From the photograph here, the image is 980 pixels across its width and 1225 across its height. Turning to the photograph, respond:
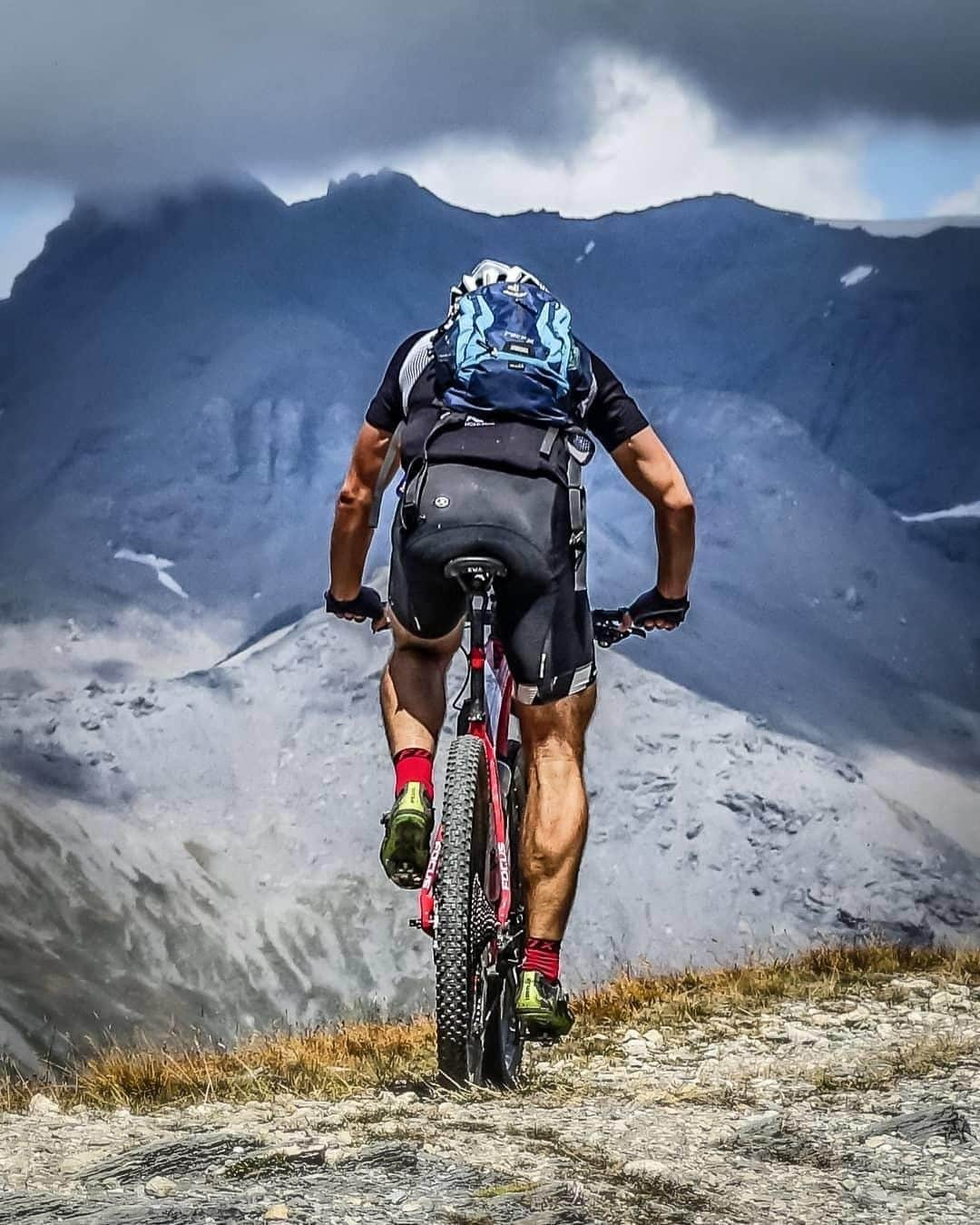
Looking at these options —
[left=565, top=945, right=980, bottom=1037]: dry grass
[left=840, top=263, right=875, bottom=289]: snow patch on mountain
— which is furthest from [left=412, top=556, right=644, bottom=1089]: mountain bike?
[left=840, top=263, right=875, bottom=289]: snow patch on mountain

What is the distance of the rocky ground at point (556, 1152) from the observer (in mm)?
2295

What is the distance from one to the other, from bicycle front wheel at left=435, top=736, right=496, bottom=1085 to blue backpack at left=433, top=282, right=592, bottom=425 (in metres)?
0.58

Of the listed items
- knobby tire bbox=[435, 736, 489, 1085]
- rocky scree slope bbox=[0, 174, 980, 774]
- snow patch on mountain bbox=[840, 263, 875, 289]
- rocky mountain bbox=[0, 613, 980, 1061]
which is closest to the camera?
knobby tire bbox=[435, 736, 489, 1085]

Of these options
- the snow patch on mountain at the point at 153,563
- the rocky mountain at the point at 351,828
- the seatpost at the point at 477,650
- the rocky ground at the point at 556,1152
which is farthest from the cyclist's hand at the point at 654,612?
the snow patch on mountain at the point at 153,563

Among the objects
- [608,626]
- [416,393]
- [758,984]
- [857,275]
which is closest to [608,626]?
[608,626]

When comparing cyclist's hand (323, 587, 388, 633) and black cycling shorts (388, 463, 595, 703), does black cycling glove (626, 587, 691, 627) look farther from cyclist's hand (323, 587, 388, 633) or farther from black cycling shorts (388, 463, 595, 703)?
cyclist's hand (323, 587, 388, 633)

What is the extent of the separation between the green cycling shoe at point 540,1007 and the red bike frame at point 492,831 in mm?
115

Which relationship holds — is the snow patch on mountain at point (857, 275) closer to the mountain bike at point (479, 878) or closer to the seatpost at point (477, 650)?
the mountain bike at point (479, 878)

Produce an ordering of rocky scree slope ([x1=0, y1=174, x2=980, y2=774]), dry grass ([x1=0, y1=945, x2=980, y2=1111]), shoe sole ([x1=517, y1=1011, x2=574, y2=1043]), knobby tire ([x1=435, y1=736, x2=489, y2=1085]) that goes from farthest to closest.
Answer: rocky scree slope ([x1=0, y1=174, x2=980, y2=774]) < dry grass ([x1=0, y1=945, x2=980, y2=1111]) < shoe sole ([x1=517, y1=1011, x2=574, y2=1043]) < knobby tire ([x1=435, y1=736, x2=489, y2=1085])

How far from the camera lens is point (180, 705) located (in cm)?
777

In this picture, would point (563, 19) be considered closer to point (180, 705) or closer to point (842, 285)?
point (842, 285)

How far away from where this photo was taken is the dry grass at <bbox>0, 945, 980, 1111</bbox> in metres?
3.35

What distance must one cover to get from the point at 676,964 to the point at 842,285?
10.1 feet

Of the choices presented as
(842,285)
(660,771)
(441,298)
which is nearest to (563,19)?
(441,298)
